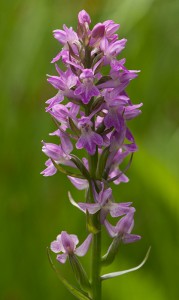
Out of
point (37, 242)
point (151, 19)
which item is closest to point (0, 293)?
point (37, 242)

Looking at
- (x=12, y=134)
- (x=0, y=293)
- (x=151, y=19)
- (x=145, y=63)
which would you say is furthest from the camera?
(x=151, y=19)

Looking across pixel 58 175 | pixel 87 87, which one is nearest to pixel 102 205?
pixel 87 87

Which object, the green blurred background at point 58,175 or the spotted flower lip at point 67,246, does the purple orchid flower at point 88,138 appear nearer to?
the spotted flower lip at point 67,246

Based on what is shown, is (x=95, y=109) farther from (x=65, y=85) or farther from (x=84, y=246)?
(x=84, y=246)

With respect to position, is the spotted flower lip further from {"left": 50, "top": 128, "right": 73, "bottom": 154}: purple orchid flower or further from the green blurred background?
the green blurred background

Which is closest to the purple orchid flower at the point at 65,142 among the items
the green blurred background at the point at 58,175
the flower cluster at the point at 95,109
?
the flower cluster at the point at 95,109

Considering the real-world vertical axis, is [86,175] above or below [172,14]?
below

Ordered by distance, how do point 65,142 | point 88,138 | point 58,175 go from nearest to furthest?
point 88,138 < point 65,142 < point 58,175

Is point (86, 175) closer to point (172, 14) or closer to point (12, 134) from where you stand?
point (12, 134)
